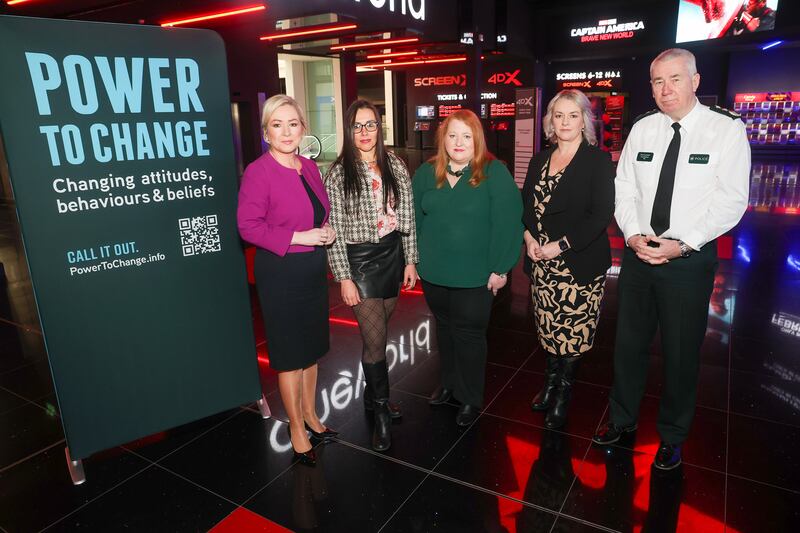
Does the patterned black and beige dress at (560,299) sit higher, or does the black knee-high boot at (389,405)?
the patterned black and beige dress at (560,299)

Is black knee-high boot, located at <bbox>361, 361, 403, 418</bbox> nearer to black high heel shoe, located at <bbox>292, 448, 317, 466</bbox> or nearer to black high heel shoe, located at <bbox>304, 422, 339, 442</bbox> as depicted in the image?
black high heel shoe, located at <bbox>304, 422, 339, 442</bbox>

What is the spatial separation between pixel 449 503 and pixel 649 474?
894 mm

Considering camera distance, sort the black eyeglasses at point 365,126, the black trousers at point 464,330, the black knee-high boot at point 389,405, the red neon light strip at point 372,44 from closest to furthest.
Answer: the black eyeglasses at point 365,126 < the black trousers at point 464,330 < the black knee-high boot at point 389,405 < the red neon light strip at point 372,44

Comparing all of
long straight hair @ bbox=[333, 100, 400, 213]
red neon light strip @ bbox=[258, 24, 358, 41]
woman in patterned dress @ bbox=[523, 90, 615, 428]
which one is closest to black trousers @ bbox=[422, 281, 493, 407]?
woman in patterned dress @ bbox=[523, 90, 615, 428]

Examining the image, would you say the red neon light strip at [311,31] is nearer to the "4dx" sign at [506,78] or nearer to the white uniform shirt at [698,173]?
the white uniform shirt at [698,173]

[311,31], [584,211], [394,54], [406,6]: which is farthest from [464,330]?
[394,54]

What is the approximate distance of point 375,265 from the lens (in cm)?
247

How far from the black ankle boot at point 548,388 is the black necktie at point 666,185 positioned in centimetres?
94

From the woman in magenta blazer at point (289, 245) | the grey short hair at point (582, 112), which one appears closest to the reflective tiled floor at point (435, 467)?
the woman in magenta blazer at point (289, 245)

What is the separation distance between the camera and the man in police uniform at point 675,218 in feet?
6.72

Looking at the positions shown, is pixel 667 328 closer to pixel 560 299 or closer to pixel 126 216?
pixel 560 299

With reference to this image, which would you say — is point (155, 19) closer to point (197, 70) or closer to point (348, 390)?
point (197, 70)

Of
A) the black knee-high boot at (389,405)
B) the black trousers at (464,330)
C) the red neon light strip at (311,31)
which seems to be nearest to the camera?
the black trousers at (464,330)

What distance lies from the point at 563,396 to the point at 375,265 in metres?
1.19
